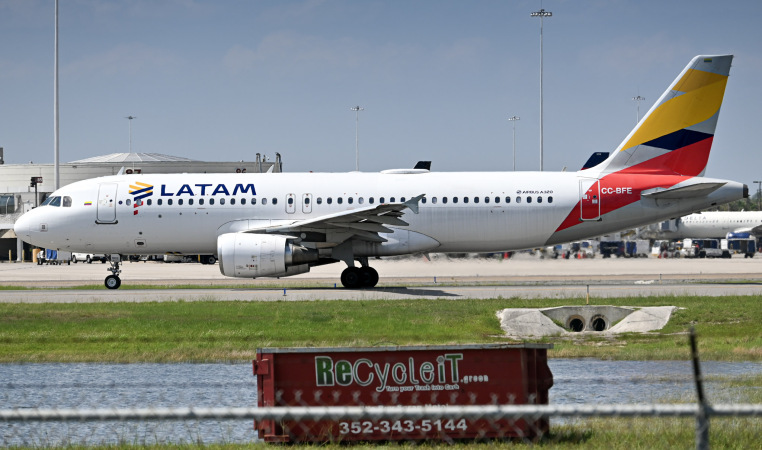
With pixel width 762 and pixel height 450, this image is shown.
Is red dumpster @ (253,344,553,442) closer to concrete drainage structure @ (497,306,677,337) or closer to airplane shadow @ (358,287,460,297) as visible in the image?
concrete drainage structure @ (497,306,677,337)

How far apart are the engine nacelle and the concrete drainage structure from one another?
938 centimetres

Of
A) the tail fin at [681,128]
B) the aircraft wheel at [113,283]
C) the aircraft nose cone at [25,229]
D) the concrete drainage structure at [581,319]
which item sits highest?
the tail fin at [681,128]

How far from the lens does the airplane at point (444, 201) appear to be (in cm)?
3281

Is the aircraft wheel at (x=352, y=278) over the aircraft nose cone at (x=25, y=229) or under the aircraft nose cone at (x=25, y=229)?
under

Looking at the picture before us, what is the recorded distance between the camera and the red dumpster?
386 inches

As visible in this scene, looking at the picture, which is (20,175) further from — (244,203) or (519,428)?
(519,428)

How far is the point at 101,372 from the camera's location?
52.9 ft

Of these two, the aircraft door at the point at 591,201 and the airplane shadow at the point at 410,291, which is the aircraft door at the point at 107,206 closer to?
the airplane shadow at the point at 410,291

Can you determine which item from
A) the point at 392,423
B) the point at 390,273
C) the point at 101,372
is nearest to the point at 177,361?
the point at 101,372

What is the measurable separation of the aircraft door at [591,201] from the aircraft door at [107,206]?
58.0 ft

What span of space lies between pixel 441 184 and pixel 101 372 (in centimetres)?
1950

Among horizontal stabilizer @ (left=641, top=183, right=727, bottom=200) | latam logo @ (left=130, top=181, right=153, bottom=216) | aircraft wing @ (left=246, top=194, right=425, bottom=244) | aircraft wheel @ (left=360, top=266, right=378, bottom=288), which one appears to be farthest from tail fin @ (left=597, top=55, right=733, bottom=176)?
latam logo @ (left=130, top=181, right=153, bottom=216)

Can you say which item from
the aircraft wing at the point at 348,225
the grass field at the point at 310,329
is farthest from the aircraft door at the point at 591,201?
the grass field at the point at 310,329

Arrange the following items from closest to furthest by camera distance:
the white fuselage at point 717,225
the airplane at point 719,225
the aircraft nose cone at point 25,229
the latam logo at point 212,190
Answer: the latam logo at point 212,190
the aircraft nose cone at point 25,229
the airplane at point 719,225
the white fuselage at point 717,225
